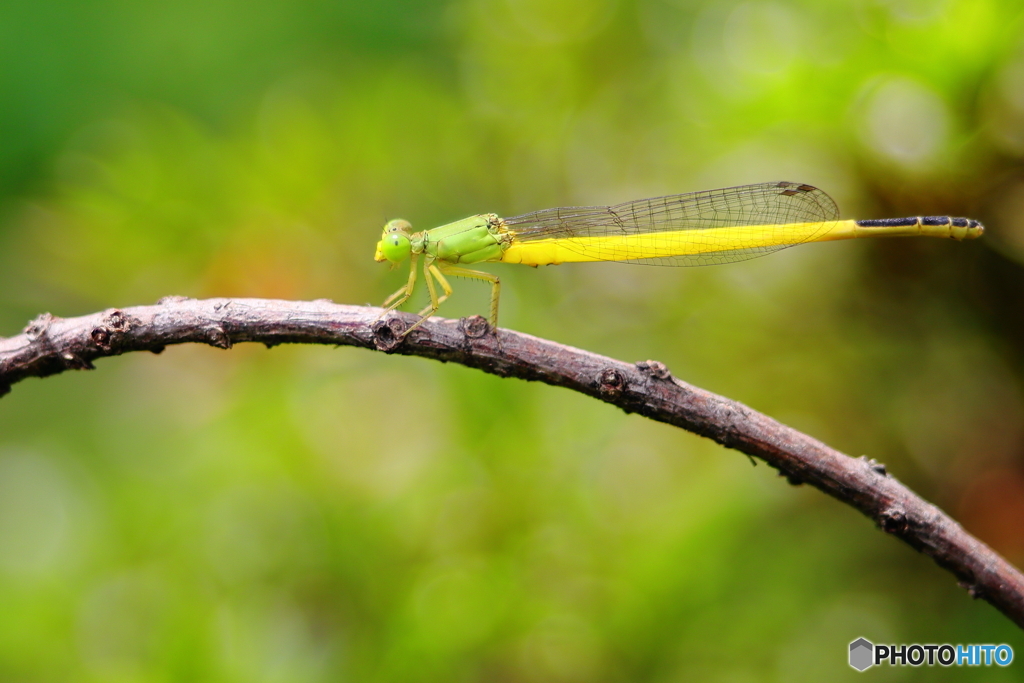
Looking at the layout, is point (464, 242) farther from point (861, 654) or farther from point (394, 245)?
point (861, 654)

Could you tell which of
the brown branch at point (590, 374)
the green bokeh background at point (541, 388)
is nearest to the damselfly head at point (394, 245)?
the green bokeh background at point (541, 388)

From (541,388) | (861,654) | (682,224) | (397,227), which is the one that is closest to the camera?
(861,654)

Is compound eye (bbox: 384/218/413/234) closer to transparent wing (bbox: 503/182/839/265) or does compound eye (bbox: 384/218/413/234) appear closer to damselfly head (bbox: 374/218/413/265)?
damselfly head (bbox: 374/218/413/265)

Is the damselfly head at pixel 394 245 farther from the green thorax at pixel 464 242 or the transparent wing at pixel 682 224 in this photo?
the transparent wing at pixel 682 224

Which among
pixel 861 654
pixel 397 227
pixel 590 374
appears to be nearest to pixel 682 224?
pixel 397 227

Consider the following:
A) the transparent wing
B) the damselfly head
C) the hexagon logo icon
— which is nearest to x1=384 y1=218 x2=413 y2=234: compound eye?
the damselfly head

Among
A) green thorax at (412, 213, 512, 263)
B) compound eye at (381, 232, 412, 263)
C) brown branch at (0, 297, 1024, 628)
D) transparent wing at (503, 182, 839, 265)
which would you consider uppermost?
transparent wing at (503, 182, 839, 265)

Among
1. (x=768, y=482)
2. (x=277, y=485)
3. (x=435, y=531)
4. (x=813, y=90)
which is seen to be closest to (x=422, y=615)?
(x=435, y=531)
